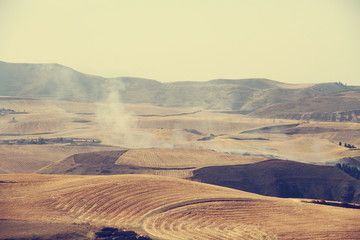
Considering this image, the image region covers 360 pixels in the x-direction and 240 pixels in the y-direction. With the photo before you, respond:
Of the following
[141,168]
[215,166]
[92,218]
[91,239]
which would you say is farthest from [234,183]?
[91,239]

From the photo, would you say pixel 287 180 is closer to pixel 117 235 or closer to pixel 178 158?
pixel 178 158

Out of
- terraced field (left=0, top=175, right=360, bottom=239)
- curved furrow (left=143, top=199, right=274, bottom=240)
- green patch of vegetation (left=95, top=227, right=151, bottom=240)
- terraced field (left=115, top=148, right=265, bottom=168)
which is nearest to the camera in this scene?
green patch of vegetation (left=95, top=227, right=151, bottom=240)

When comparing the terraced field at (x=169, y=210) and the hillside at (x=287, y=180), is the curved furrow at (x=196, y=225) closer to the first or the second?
the terraced field at (x=169, y=210)

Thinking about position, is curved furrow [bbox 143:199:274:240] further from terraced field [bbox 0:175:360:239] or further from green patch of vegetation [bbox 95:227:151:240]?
green patch of vegetation [bbox 95:227:151:240]

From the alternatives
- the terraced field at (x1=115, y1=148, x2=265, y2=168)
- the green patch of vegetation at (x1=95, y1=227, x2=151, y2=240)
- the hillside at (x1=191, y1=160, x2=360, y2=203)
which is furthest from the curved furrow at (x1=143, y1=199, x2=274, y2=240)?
the terraced field at (x1=115, y1=148, x2=265, y2=168)

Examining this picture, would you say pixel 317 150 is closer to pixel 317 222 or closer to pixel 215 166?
pixel 215 166
